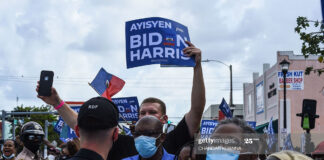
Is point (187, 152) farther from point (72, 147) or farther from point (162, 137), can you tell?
point (72, 147)

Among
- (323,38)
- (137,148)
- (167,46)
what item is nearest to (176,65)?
(167,46)

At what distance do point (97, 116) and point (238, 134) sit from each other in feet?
3.51

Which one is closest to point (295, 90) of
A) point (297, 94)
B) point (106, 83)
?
point (297, 94)

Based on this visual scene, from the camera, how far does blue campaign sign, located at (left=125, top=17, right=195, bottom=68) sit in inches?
221

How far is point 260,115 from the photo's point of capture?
4125 cm

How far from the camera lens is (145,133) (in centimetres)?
402

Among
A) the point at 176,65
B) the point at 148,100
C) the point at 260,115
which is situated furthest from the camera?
the point at 260,115

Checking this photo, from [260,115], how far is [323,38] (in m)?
31.8

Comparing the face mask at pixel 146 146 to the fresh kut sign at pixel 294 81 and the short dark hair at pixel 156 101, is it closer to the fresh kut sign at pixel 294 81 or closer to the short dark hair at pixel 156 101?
the short dark hair at pixel 156 101

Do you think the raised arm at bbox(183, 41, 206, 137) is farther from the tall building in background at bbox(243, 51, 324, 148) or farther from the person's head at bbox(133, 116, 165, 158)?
the tall building in background at bbox(243, 51, 324, 148)

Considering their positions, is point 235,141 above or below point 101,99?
below

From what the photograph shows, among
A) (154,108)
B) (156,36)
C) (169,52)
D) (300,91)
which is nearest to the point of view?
(154,108)

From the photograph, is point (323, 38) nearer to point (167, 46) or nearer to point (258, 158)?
point (167, 46)

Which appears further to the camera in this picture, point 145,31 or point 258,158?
point 145,31
